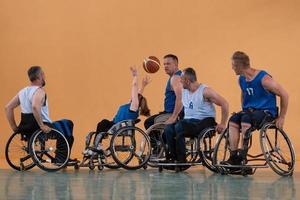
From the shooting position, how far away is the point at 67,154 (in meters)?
6.20

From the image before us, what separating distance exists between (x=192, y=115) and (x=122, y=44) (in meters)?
2.86

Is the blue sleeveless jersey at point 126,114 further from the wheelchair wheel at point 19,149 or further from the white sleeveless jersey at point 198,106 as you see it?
the wheelchair wheel at point 19,149

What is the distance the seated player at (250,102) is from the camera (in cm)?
533

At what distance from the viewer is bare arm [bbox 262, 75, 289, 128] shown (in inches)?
207

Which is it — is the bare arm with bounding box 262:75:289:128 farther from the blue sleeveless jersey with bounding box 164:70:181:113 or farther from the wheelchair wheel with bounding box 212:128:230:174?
the blue sleeveless jersey with bounding box 164:70:181:113

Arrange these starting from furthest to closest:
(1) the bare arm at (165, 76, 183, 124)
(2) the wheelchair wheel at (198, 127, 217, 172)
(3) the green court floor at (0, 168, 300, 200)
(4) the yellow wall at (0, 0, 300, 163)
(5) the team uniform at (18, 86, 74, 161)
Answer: (4) the yellow wall at (0, 0, 300, 163) → (5) the team uniform at (18, 86, 74, 161) → (1) the bare arm at (165, 76, 183, 124) → (2) the wheelchair wheel at (198, 127, 217, 172) → (3) the green court floor at (0, 168, 300, 200)

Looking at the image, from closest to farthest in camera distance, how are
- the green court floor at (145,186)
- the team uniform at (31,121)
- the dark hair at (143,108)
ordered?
the green court floor at (145,186) → the team uniform at (31,121) → the dark hair at (143,108)

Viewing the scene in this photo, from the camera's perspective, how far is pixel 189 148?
6656 mm

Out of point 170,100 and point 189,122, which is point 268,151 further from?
point 170,100

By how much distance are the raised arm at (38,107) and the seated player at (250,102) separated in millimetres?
1564


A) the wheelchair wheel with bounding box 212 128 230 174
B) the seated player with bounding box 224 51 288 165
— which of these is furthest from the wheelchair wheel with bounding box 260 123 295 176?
the wheelchair wheel with bounding box 212 128 230 174

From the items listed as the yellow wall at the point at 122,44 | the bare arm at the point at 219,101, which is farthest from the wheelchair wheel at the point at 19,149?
the yellow wall at the point at 122,44

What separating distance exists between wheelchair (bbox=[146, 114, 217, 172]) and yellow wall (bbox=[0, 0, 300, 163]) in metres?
2.14

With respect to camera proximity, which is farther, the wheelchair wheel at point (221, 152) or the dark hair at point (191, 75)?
the dark hair at point (191, 75)
